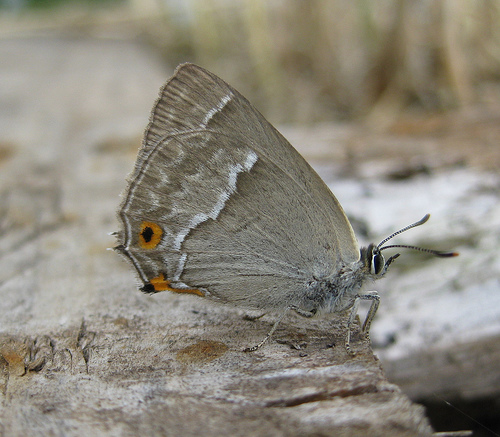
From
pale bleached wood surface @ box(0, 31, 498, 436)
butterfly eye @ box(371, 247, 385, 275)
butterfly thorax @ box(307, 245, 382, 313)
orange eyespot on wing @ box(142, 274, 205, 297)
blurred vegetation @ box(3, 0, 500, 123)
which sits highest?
blurred vegetation @ box(3, 0, 500, 123)

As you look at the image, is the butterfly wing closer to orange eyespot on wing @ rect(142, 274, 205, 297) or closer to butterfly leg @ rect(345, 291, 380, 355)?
orange eyespot on wing @ rect(142, 274, 205, 297)

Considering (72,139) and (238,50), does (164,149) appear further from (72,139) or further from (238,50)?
(238,50)

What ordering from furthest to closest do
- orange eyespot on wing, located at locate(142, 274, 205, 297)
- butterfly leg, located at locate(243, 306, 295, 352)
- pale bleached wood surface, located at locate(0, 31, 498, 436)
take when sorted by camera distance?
orange eyespot on wing, located at locate(142, 274, 205, 297), butterfly leg, located at locate(243, 306, 295, 352), pale bleached wood surface, located at locate(0, 31, 498, 436)

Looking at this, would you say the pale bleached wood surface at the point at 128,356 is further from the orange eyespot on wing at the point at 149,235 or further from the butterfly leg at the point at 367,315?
the orange eyespot on wing at the point at 149,235

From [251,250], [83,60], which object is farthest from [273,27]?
[251,250]

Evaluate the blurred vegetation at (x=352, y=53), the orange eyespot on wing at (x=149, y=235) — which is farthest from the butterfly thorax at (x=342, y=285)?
the blurred vegetation at (x=352, y=53)

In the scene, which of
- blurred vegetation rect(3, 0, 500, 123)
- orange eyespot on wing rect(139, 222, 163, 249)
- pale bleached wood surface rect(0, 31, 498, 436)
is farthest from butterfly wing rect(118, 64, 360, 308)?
blurred vegetation rect(3, 0, 500, 123)

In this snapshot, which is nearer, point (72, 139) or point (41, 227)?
point (41, 227)
